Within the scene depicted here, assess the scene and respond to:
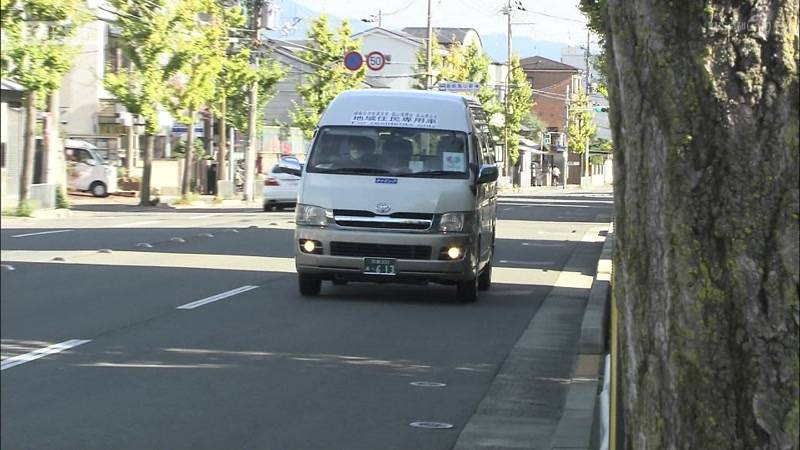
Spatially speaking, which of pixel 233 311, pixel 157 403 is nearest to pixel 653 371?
pixel 157 403

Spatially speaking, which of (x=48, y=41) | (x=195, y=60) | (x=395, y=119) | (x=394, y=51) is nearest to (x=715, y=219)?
(x=395, y=119)

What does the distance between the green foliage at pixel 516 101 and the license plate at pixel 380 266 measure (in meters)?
75.4

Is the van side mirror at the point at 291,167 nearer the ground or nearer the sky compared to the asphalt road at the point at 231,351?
nearer the sky

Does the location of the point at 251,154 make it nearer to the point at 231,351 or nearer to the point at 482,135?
the point at 482,135

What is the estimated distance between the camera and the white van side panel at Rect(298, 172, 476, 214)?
45.8ft

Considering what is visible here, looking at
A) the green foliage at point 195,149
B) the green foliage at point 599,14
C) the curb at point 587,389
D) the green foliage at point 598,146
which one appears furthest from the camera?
the green foliage at point 598,146

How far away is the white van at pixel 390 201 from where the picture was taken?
45.8ft

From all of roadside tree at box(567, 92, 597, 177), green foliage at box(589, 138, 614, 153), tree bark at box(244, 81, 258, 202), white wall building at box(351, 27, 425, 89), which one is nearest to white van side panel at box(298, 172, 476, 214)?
tree bark at box(244, 81, 258, 202)

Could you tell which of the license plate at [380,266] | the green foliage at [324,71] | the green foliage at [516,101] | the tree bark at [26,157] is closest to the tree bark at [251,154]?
the green foliage at [324,71]

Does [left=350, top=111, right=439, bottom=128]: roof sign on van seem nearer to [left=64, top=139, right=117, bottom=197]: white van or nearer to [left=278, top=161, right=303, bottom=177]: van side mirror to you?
[left=278, top=161, right=303, bottom=177]: van side mirror

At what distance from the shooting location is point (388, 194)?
1397 centimetres

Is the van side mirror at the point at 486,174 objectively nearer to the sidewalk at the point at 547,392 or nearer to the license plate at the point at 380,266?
the license plate at the point at 380,266

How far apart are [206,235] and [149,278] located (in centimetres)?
780

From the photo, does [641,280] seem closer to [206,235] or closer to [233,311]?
[233,311]
